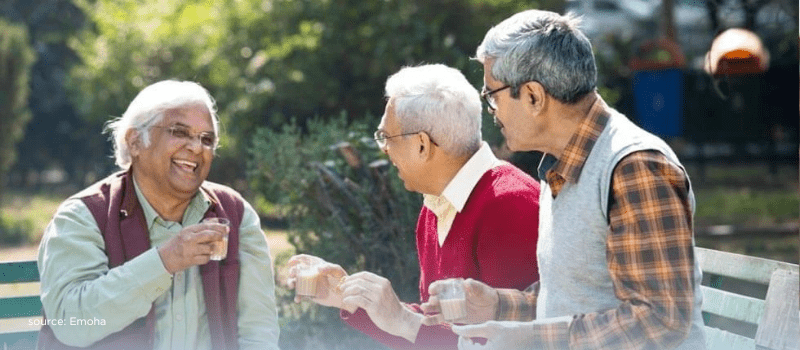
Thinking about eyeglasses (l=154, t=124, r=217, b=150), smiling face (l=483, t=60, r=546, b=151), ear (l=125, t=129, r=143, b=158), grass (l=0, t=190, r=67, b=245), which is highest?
smiling face (l=483, t=60, r=546, b=151)

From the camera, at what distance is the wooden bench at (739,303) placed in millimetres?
2889

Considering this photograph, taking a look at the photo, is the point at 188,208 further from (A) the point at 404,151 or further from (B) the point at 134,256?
(A) the point at 404,151

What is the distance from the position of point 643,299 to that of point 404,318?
0.83m

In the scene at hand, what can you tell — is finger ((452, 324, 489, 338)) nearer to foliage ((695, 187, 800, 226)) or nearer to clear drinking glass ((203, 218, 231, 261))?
clear drinking glass ((203, 218, 231, 261))

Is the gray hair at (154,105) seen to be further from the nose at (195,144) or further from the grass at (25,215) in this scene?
the grass at (25,215)

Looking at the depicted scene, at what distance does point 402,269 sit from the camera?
4840mm

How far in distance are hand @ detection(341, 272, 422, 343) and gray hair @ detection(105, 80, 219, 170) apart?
803 mm

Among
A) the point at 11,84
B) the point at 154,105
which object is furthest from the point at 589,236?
the point at 11,84

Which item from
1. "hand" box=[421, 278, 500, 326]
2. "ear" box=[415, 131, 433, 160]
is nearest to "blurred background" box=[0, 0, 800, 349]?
"ear" box=[415, 131, 433, 160]

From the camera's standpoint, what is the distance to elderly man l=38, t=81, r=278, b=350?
3.02 meters

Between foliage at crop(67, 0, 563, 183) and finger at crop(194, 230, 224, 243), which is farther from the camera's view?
foliage at crop(67, 0, 563, 183)

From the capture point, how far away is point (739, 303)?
3.31 meters

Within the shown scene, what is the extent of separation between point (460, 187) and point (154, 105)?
939 mm

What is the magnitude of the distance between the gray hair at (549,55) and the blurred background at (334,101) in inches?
12.5
